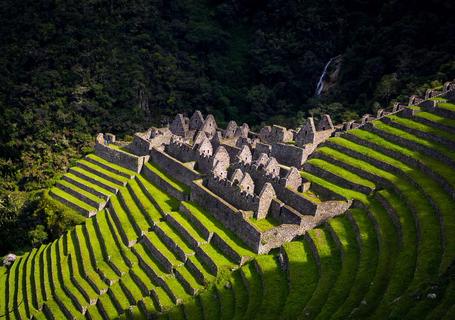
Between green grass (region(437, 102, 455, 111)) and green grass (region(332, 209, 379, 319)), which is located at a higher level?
green grass (region(437, 102, 455, 111))

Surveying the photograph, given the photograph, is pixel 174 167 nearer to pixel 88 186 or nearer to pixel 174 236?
pixel 88 186

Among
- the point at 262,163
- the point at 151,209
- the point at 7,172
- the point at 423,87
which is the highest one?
the point at 423,87

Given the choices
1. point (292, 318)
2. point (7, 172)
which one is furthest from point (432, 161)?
point (7, 172)

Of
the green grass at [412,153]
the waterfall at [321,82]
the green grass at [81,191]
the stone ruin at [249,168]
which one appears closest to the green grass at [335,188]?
the stone ruin at [249,168]

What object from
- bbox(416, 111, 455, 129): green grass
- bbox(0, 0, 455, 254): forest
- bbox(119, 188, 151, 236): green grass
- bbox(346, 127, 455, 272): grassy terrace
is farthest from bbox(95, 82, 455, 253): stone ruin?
bbox(0, 0, 455, 254): forest

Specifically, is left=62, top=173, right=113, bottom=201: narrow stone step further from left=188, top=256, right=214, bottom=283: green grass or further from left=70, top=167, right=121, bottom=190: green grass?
left=188, top=256, right=214, bottom=283: green grass

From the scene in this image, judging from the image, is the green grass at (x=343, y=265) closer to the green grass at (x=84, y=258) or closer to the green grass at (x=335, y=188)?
the green grass at (x=335, y=188)

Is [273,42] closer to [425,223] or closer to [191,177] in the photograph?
[191,177]

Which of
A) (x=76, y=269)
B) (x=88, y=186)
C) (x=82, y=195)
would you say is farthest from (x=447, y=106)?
(x=82, y=195)
